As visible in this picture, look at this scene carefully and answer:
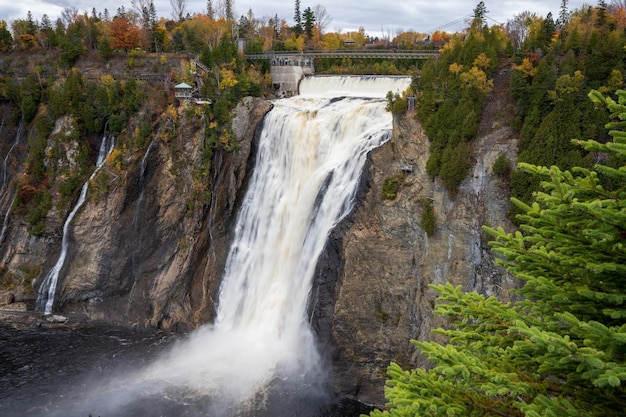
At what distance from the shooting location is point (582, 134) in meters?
20.5

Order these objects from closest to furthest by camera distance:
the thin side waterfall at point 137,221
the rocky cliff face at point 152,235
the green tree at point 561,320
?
the green tree at point 561,320, the rocky cliff face at point 152,235, the thin side waterfall at point 137,221

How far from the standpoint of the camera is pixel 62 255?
36844mm

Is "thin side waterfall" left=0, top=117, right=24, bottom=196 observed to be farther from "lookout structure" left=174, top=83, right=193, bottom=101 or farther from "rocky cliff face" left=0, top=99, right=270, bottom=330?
"lookout structure" left=174, top=83, right=193, bottom=101

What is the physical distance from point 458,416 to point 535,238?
271 centimetres

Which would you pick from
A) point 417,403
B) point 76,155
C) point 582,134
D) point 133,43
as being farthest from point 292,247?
point 133,43

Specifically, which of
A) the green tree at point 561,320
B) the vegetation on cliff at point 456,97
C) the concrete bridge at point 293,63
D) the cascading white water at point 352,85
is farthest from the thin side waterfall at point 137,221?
the green tree at point 561,320

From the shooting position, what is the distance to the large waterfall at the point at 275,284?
81.3 ft

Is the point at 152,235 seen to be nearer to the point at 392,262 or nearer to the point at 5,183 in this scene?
the point at 5,183

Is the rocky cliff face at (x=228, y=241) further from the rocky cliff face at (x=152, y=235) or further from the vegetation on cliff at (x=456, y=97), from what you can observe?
the vegetation on cliff at (x=456, y=97)

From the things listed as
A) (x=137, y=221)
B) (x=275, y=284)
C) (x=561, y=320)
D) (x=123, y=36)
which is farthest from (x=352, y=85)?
(x=561, y=320)

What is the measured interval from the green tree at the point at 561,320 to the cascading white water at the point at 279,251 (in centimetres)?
1928

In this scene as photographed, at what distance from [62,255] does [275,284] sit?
18169 millimetres

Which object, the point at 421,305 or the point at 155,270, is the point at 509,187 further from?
the point at 155,270

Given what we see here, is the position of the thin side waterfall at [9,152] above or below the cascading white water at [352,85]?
below
